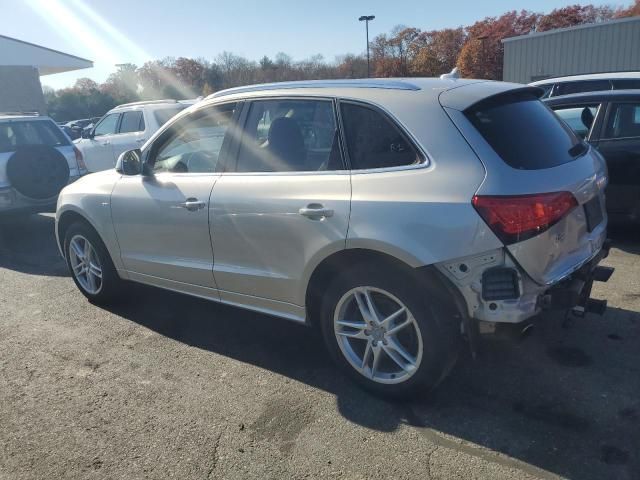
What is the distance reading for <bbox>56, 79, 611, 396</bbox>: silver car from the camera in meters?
2.63

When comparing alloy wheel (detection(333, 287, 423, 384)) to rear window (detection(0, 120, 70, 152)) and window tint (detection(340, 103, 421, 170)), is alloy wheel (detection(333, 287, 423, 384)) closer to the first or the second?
window tint (detection(340, 103, 421, 170))

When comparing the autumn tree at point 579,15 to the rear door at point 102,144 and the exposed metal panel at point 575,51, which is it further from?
the rear door at point 102,144

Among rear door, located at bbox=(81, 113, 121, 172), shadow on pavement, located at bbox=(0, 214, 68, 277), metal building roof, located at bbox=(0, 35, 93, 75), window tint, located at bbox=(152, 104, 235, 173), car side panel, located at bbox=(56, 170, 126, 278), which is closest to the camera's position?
window tint, located at bbox=(152, 104, 235, 173)

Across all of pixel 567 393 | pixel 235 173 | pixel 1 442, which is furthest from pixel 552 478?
pixel 1 442

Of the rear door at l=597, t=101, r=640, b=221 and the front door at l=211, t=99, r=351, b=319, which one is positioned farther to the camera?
the rear door at l=597, t=101, r=640, b=221

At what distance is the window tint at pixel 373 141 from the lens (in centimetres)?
291

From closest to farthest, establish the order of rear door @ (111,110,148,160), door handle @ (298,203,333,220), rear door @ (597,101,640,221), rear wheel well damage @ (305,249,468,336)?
rear wheel well damage @ (305,249,468,336) → door handle @ (298,203,333,220) → rear door @ (597,101,640,221) → rear door @ (111,110,148,160)

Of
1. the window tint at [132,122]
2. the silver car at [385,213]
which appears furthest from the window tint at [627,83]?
the window tint at [132,122]

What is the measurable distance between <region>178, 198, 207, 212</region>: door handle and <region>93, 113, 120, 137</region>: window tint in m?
8.88

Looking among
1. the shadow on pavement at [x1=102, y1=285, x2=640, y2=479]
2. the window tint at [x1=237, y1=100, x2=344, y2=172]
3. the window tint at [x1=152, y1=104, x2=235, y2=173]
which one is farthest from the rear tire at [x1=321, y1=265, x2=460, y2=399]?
the window tint at [x1=152, y1=104, x2=235, y2=173]

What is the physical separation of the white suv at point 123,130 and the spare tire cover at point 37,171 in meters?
3.65

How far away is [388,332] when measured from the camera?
2998 mm

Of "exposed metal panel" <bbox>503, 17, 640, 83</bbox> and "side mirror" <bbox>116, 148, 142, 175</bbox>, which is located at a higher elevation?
"exposed metal panel" <bbox>503, 17, 640, 83</bbox>

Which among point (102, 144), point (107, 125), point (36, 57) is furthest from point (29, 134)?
point (36, 57)
